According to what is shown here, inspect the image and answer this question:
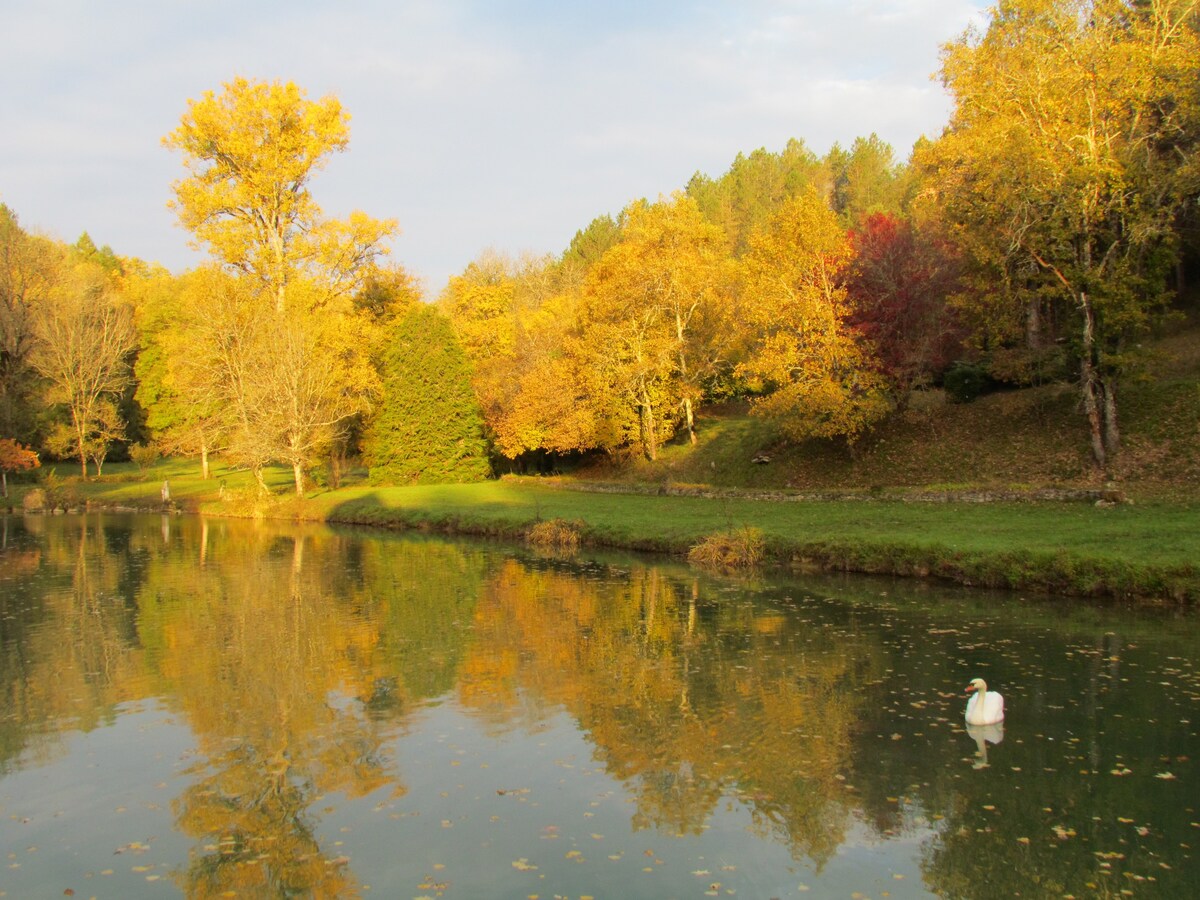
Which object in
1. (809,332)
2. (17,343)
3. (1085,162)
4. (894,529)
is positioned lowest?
(894,529)

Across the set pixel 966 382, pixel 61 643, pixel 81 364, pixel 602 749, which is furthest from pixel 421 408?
pixel 602 749

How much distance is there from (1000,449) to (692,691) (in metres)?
22.5

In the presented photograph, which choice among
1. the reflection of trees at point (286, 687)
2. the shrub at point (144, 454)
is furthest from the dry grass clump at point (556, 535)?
the shrub at point (144, 454)

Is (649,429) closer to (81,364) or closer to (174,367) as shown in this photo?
(174,367)

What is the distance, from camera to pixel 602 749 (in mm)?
10727

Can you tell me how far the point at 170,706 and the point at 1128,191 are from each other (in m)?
27.6

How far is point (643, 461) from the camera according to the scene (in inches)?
1769

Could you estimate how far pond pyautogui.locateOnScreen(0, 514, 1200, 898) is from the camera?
7.82 meters

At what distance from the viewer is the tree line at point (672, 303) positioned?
2689cm

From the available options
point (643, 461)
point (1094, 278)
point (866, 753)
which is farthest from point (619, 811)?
point (643, 461)

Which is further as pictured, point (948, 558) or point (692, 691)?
point (948, 558)

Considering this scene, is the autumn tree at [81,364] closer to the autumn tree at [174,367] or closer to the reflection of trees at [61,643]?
the autumn tree at [174,367]

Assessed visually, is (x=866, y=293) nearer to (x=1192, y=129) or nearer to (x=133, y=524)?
(x=1192, y=129)

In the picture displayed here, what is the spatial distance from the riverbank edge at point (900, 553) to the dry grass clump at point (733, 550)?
41 cm
